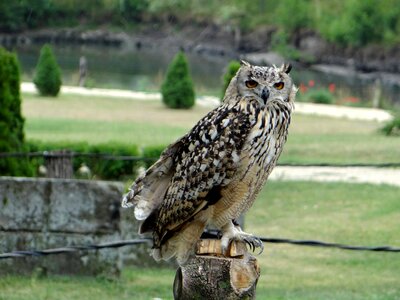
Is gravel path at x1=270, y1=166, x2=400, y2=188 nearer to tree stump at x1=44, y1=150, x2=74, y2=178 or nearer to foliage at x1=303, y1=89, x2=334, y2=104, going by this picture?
tree stump at x1=44, y1=150, x2=74, y2=178

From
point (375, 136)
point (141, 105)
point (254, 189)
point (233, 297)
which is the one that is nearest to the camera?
point (233, 297)

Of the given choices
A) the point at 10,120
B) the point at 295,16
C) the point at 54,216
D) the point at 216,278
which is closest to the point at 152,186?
the point at 216,278

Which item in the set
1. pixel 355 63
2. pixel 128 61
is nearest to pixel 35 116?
pixel 128 61

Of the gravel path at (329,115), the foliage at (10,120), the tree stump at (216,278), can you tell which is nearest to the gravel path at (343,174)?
the gravel path at (329,115)

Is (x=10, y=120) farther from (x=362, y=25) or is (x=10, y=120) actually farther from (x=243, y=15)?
(x=243, y=15)

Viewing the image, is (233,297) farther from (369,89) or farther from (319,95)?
(369,89)

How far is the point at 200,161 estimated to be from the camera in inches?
187

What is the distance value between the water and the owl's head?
34.5 metres

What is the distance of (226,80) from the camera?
18.5 metres

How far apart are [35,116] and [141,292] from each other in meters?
17.8

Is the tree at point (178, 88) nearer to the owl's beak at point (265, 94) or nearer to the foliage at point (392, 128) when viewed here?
the foliage at point (392, 128)

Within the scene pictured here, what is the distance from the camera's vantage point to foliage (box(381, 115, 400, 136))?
25431 millimetres

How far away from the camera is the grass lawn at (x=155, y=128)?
21.3 metres

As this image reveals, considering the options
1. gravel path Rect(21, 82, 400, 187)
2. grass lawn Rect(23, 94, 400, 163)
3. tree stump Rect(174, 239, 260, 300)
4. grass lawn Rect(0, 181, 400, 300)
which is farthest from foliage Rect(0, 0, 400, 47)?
tree stump Rect(174, 239, 260, 300)
